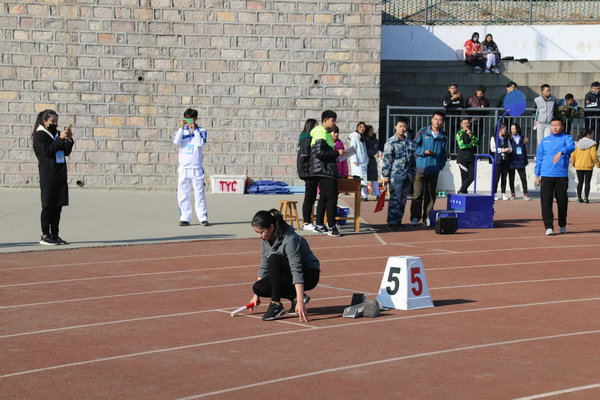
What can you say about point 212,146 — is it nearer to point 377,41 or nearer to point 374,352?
point 377,41

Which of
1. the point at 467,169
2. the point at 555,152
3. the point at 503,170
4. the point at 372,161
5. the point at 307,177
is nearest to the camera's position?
the point at 555,152

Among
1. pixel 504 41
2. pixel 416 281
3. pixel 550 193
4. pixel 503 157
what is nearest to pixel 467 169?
pixel 503 157

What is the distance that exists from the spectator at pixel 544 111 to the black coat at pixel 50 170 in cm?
1402

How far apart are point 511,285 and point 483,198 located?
19.7 feet

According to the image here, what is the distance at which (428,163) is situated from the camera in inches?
649

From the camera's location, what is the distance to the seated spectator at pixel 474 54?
26.5 meters

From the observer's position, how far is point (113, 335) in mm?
7977

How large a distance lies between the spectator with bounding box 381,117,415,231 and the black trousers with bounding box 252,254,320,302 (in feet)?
23.7

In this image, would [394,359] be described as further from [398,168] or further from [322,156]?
[398,168]

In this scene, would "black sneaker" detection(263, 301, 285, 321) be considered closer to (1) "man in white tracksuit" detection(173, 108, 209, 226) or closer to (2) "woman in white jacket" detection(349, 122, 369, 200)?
(1) "man in white tracksuit" detection(173, 108, 209, 226)

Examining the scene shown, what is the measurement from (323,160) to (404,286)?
5.95 m

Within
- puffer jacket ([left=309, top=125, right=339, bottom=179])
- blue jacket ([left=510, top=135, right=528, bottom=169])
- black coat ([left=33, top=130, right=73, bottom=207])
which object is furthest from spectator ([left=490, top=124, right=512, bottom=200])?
black coat ([left=33, top=130, right=73, bottom=207])

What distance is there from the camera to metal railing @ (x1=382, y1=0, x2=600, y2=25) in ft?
91.1

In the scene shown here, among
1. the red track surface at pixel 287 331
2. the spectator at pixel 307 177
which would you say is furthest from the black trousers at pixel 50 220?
the spectator at pixel 307 177
